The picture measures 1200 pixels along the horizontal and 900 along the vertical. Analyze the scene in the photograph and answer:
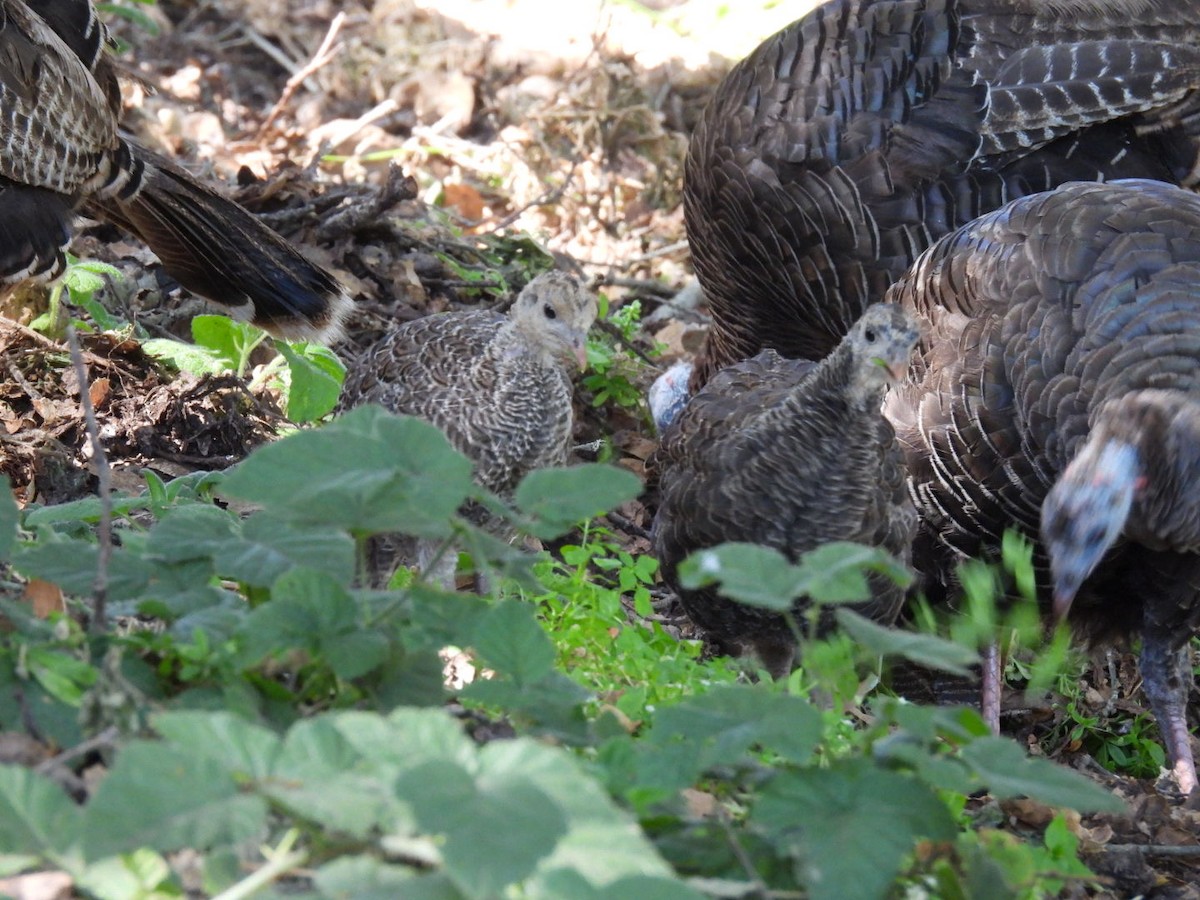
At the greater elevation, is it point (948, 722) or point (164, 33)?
point (164, 33)

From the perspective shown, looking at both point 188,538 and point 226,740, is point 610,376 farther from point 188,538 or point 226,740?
point 226,740

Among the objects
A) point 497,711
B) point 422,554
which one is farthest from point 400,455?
Result: point 422,554

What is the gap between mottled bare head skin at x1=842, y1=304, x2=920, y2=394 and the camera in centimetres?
354

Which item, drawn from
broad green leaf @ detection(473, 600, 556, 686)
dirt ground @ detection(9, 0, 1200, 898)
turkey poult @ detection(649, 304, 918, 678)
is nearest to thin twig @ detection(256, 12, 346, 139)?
dirt ground @ detection(9, 0, 1200, 898)

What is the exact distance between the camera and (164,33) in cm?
864

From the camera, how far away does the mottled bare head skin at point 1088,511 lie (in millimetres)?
3525

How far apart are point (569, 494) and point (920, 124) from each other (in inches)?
134

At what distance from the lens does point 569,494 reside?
213cm

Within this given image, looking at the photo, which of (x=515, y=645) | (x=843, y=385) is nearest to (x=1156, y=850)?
(x=843, y=385)

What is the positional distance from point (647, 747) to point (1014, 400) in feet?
7.71

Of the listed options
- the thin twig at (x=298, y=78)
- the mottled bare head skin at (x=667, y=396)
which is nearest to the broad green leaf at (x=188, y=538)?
the mottled bare head skin at (x=667, y=396)

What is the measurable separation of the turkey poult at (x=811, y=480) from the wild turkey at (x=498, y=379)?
0.42 meters

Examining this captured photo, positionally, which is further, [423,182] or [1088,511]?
[423,182]

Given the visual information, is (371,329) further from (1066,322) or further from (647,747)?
(647,747)
